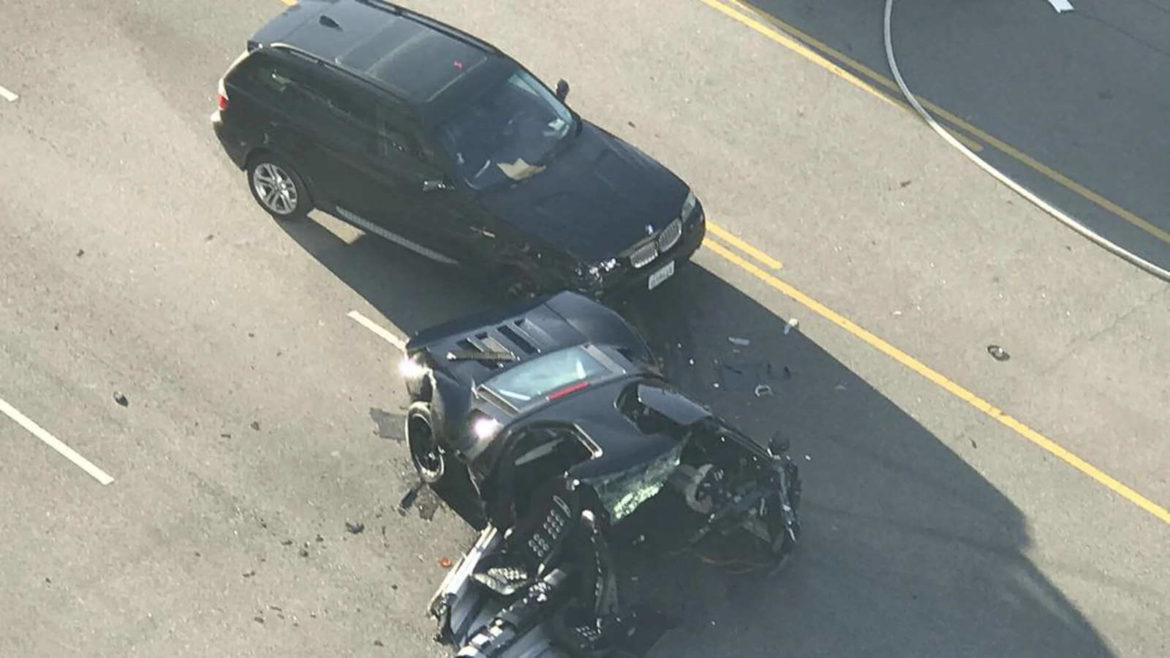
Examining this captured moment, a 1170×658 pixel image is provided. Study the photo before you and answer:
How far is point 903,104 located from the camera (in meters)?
17.9

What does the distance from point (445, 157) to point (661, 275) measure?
216cm

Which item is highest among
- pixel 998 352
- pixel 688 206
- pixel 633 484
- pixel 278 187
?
pixel 633 484

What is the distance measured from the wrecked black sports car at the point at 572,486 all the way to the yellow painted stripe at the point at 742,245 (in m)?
2.99

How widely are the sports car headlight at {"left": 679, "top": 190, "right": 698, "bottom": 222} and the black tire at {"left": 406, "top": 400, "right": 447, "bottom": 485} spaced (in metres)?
3.22

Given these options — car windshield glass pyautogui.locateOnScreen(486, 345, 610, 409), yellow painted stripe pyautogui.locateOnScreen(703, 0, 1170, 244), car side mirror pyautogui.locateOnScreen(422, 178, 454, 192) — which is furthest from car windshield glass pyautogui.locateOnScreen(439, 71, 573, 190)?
yellow painted stripe pyautogui.locateOnScreen(703, 0, 1170, 244)

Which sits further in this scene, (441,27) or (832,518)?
(441,27)

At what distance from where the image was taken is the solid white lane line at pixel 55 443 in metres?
13.4

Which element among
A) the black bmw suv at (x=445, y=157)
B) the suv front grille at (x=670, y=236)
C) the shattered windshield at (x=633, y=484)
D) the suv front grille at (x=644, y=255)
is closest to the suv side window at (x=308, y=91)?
the black bmw suv at (x=445, y=157)

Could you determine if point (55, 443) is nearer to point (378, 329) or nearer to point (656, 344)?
point (378, 329)

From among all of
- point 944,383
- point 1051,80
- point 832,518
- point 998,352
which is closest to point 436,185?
point 832,518

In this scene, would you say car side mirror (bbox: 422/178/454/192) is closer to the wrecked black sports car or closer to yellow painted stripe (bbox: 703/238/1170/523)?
the wrecked black sports car

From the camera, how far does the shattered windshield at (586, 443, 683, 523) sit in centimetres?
1176

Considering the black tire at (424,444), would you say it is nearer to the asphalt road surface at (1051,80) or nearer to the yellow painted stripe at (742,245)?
the yellow painted stripe at (742,245)

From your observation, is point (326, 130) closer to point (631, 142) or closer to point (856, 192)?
point (631, 142)
